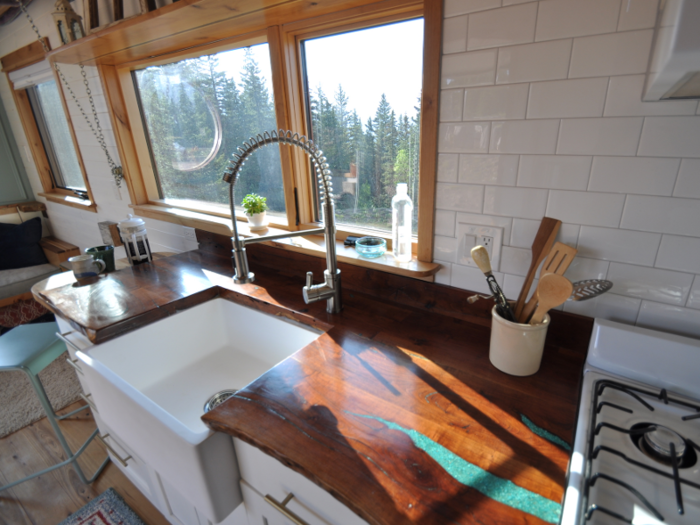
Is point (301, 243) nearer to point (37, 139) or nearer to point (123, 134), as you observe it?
point (123, 134)

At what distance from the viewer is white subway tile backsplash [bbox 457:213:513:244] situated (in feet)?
3.20

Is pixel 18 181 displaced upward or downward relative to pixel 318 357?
upward

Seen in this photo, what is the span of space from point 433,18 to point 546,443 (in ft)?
3.24

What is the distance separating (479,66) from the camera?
0.90 meters

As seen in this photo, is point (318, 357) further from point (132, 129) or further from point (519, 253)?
point (132, 129)

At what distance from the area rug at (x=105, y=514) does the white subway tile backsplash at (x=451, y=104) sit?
71.6 inches

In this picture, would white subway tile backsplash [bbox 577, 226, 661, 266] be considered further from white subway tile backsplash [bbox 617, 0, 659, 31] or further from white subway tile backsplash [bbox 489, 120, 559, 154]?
white subway tile backsplash [bbox 617, 0, 659, 31]

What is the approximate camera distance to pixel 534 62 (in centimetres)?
83

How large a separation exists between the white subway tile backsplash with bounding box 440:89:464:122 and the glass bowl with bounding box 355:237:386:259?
1.42 feet

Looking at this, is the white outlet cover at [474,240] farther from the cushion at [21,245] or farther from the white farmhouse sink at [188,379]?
the cushion at [21,245]

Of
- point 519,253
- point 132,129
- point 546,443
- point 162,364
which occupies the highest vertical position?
point 132,129

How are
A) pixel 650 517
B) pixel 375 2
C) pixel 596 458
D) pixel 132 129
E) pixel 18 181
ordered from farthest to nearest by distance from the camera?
pixel 18 181, pixel 132 129, pixel 375 2, pixel 596 458, pixel 650 517

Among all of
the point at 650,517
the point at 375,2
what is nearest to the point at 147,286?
the point at 375,2

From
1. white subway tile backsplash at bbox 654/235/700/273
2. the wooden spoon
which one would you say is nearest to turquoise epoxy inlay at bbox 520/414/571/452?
the wooden spoon
